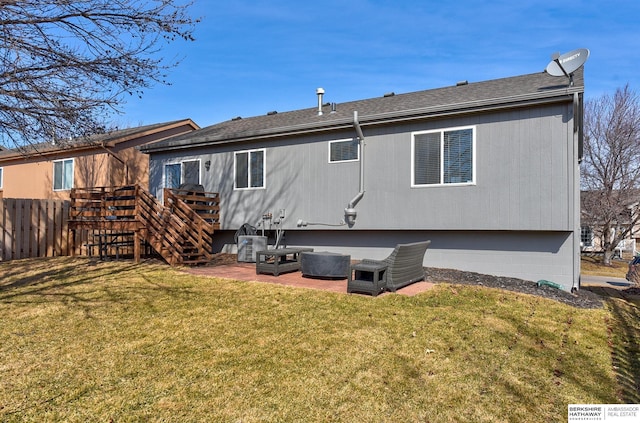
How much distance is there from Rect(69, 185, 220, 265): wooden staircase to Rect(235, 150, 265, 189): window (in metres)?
1.51

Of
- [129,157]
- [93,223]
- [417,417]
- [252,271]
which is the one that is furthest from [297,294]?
[129,157]

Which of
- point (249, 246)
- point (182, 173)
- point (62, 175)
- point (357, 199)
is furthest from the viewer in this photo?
point (62, 175)

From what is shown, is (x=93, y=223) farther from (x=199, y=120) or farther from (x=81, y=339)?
(x=199, y=120)

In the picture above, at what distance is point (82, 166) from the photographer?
16141 millimetres

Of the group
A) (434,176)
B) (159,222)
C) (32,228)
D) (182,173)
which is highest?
(182,173)

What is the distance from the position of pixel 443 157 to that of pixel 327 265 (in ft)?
12.3

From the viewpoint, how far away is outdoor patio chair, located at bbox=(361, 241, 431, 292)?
257 inches

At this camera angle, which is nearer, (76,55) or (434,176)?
(76,55)

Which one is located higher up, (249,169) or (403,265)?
(249,169)

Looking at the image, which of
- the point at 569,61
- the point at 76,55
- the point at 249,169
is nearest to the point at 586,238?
the point at 569,61

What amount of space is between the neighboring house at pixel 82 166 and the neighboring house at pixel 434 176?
5408 millimetres

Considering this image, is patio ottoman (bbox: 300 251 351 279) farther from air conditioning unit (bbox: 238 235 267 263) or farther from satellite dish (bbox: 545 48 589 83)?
satellite dish (bbox: 545 48 589 83)

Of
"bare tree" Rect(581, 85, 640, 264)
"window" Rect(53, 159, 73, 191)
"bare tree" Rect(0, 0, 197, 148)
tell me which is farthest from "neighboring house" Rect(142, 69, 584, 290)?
"bare tree" Rect(581, 85, 640, 264)

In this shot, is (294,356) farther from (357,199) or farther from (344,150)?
(344,150)
